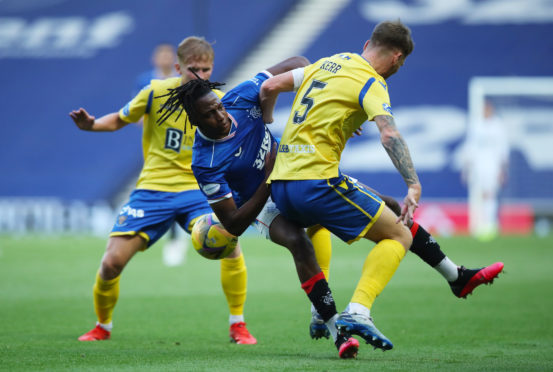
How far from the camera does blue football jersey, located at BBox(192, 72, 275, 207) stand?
5562 mm

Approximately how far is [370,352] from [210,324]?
2127mm

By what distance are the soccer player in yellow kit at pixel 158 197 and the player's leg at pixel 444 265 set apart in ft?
4.90

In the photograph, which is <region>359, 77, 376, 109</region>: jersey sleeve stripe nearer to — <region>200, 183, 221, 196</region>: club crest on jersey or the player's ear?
the player's ear

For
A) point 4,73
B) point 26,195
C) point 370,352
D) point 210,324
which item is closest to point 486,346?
point 370,352

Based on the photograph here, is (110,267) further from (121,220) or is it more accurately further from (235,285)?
(235,285)

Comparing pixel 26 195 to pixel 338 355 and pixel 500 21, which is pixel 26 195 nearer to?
pixel 500 21

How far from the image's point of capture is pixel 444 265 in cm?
606

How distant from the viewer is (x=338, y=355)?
563 cm

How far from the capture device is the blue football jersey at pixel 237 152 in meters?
5.56

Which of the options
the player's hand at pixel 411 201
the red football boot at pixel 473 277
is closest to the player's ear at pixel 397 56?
the player's hand at pixel 411 201

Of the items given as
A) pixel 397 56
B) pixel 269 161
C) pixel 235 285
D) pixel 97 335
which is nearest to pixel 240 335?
pixel 235 285

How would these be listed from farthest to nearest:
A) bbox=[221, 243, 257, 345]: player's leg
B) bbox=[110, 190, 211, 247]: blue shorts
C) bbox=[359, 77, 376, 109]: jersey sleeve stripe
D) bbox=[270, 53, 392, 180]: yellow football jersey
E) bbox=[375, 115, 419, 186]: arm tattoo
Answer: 1. bbox=[110, 190, 211, 247]: blue shorts
2. bbox=[221, 243, 257, 345]: player's leg
3. bbox=[270, 53, 392, 180]: yellow football jersey
4. bbox=[359, 77, 376, 109]: jersey sleeve stripe
5. bbox=[375, 115, 419, 186]: arm tattoo

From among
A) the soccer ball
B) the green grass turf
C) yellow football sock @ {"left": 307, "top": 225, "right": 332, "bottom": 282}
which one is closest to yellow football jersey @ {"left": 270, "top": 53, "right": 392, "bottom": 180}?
the soccer ball

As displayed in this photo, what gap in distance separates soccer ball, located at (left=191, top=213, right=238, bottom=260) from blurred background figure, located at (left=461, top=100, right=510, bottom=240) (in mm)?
13749
